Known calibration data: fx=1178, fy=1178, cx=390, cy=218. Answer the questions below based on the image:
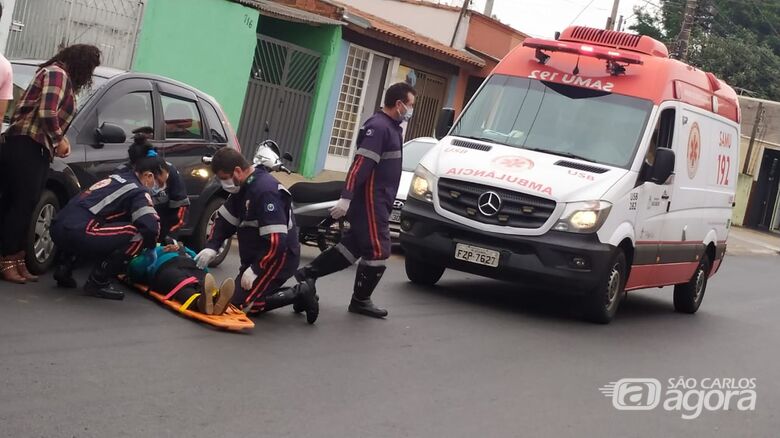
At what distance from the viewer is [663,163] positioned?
11.2 metres

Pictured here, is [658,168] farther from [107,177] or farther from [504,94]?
A: [107,177]

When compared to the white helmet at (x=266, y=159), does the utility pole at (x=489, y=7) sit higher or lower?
higher

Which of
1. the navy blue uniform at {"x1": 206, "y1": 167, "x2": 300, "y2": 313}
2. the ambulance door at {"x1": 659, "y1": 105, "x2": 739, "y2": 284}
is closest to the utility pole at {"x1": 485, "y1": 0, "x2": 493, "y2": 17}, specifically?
the ambulance door at {"x1": 659, "y1": 105, "x2": 739, "y2": 284}

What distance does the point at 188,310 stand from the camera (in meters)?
8.34

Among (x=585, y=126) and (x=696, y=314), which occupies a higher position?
(x=585, y=126)

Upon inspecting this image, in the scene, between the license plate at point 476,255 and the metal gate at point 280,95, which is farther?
the metal gate at point 280,95

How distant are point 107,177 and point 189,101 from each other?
1830mm

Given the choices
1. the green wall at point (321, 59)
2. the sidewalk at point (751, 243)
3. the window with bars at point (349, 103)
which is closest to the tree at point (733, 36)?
the sidewalk at point (751, 243)

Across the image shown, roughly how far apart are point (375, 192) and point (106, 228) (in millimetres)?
2187

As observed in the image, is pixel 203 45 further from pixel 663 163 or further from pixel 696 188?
pixel 663 163

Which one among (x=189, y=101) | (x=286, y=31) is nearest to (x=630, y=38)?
(x=189, y=101)

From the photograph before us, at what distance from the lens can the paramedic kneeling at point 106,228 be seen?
27.1ft
